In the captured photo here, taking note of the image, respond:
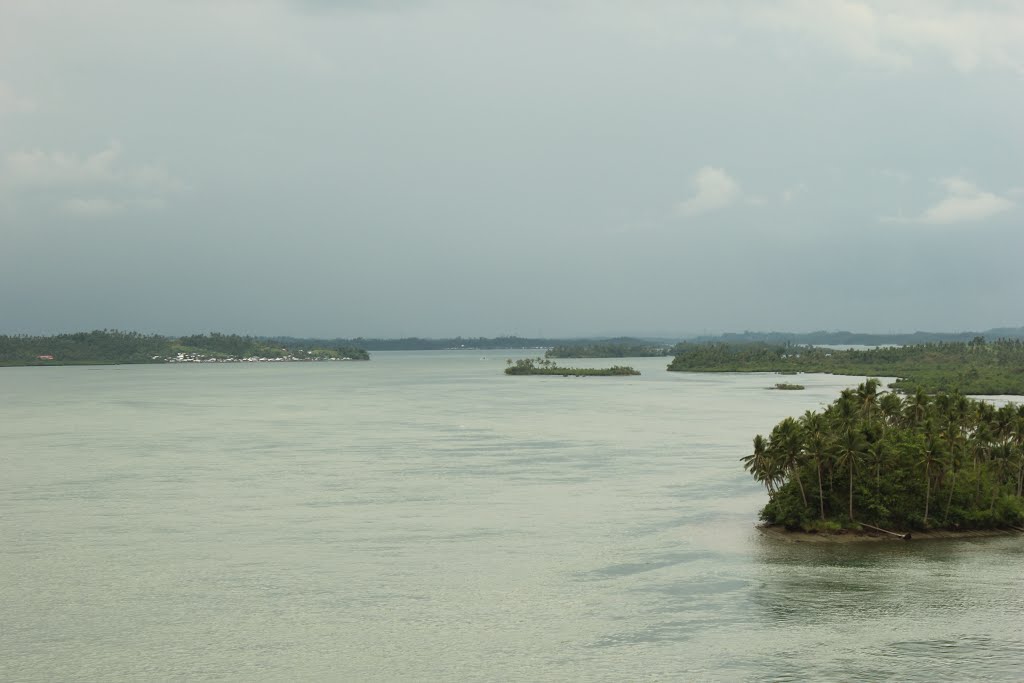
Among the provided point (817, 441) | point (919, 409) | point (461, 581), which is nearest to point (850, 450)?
point (817, 441)

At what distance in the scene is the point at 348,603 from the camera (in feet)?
176

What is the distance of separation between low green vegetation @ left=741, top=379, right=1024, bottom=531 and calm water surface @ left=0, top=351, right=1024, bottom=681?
2.69 meters

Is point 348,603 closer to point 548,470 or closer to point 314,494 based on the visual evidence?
point 314,494

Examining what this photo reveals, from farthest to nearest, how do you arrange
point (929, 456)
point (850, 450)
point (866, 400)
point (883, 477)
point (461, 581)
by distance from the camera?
point (866, 400) < point (883, 477) < point (850, 450) < point (929, 456) < point (461, 581)

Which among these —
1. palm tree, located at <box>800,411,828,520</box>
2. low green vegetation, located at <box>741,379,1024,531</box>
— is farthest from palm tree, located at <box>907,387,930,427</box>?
palm tree, located at <box>800,411,828,520</box>

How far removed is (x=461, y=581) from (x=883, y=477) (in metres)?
28.0

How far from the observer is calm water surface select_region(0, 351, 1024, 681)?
4547 cm

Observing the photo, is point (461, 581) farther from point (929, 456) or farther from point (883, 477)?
point (929, 456)

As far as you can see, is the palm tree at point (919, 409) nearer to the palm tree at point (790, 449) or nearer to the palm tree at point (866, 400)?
the palm tree at point (866, 400)

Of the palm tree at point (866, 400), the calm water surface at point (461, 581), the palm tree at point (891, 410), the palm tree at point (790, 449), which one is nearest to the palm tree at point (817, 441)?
the palm tree at point (790, 449)

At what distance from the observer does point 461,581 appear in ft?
191

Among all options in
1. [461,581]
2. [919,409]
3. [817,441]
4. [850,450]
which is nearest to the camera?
[461,581]

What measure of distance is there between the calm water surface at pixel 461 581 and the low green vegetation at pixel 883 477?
269 centimetres

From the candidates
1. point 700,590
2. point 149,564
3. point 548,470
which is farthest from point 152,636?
point 548,470
